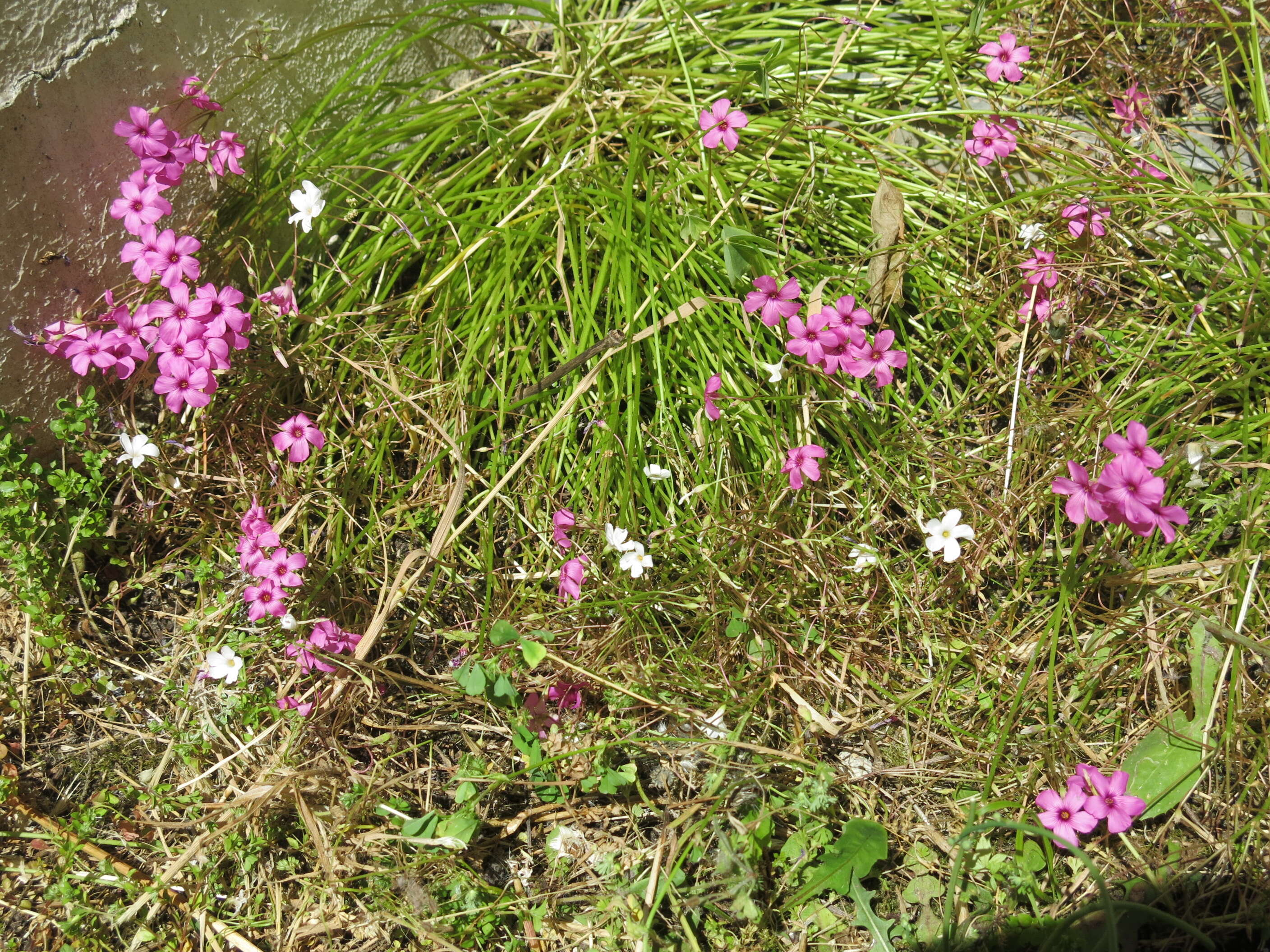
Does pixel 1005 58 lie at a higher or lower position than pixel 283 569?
higher

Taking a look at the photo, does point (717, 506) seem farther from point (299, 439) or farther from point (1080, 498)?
point (299, 439)

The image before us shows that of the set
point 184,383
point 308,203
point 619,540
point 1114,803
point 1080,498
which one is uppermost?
point 308,203

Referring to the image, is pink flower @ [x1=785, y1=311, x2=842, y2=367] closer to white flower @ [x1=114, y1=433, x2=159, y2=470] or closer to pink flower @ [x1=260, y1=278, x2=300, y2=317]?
pink flower @ [x1=260, y1=278, x2=300, y2=317]

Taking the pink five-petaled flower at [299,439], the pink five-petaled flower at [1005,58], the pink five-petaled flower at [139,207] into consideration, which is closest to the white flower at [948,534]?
the pink five-petaled flower at [1005,58]

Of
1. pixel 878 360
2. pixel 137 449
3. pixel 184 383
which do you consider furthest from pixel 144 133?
pixel 878 360

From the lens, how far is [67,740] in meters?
2.11

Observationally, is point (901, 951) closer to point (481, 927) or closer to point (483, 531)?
point (481, 927)

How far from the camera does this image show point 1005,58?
7.54 feet

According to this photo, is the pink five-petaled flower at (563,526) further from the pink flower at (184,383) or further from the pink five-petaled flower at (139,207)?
the pink five-petaled flower at (139,207)

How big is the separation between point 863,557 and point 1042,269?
84cm

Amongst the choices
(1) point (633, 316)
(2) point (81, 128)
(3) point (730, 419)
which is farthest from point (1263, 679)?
(2) point (81, 128)

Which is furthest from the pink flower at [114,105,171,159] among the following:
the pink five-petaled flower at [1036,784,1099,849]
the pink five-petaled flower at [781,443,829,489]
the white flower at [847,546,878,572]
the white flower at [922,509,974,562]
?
the pink five-petaled flower at [1036,784,1099,849]

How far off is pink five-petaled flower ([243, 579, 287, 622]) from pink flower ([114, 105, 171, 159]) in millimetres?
1018

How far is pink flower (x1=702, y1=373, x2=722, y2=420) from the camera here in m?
1.96
